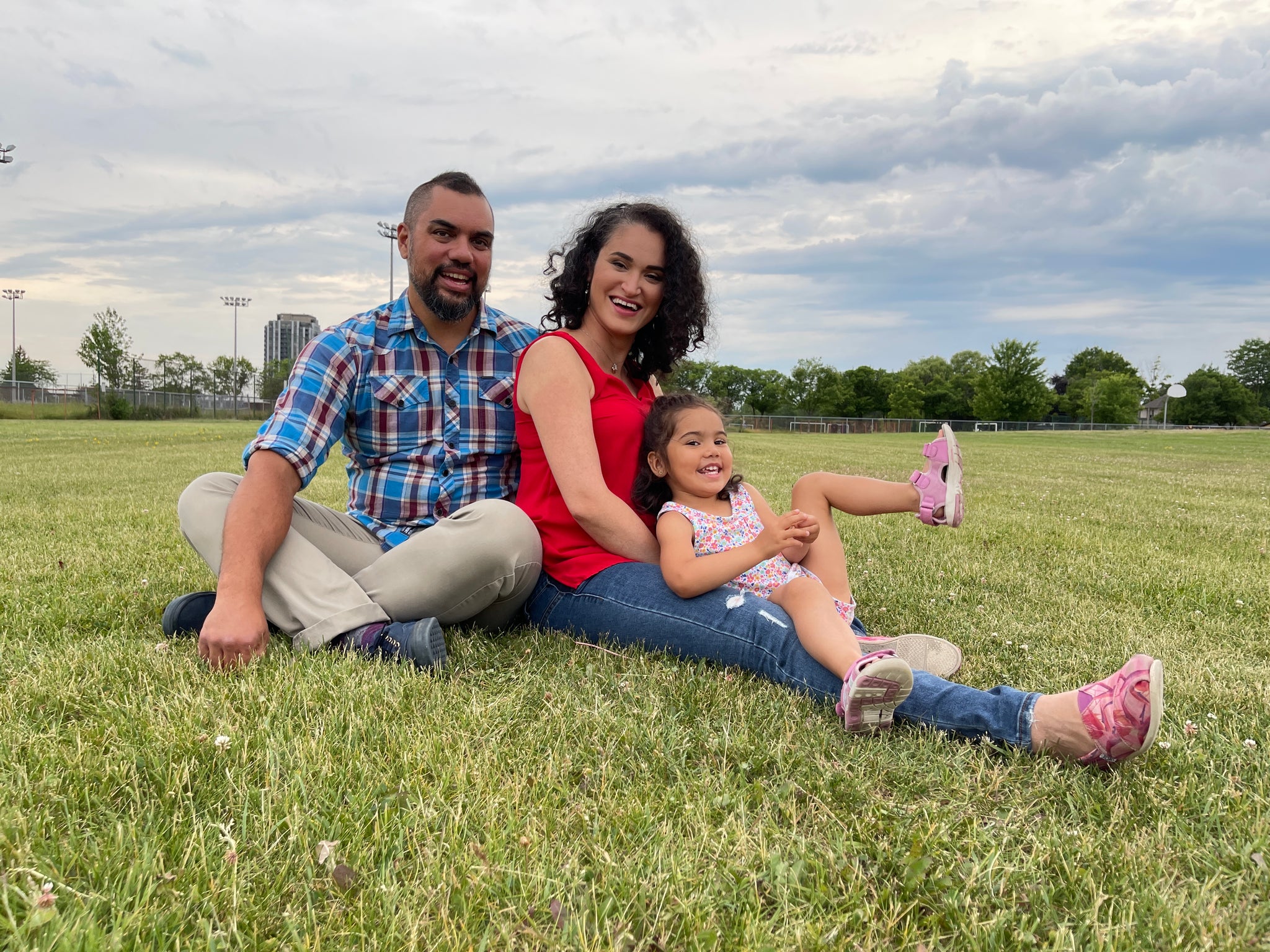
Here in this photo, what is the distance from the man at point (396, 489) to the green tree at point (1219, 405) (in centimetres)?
10775

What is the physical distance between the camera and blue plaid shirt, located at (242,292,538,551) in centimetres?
356

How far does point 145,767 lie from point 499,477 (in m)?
1.90

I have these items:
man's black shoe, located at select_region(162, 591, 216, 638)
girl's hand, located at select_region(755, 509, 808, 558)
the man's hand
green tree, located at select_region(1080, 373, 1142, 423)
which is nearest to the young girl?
girl's hand, located at select_region(755, 509, 808, 558)

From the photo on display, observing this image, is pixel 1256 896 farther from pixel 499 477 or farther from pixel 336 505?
pixel 336 505

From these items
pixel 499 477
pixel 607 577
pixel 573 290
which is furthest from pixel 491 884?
pixel 573 290

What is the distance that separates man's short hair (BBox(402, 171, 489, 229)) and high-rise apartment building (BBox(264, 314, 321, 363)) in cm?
13382

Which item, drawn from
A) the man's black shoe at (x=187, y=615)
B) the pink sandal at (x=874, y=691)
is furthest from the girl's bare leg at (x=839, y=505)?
the man's black shoe at (x=187, y=615)

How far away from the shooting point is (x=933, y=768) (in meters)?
2.24

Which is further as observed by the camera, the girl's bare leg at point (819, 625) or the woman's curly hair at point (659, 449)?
the woman's curly hair at point (659, 449)

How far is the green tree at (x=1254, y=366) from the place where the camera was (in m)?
110

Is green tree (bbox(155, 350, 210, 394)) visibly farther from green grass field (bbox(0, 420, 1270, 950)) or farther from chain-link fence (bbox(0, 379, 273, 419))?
green grass field (bbox(0, 420, 1270, 950))

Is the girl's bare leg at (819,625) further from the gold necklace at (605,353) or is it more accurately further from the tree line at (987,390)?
the tree line at (987,390)

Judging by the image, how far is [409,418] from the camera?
3.61 metres

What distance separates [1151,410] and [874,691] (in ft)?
432
